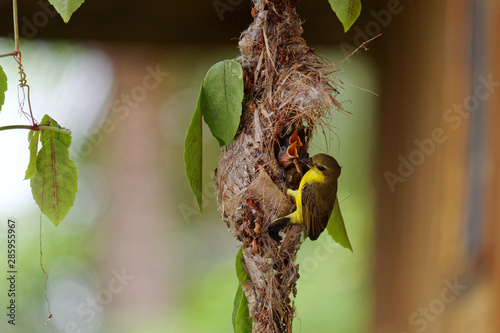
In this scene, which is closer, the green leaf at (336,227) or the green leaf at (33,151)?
the green leaf at (33,151)

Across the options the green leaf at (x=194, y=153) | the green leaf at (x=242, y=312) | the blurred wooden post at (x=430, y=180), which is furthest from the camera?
the blurred wooden post at (x=430, y=180)

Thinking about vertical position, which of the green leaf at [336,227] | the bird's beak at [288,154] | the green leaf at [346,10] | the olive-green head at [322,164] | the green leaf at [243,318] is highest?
the green leaf at [346,10]

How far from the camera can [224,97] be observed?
79 cm

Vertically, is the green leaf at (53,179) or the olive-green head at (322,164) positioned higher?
the green leaf at (53,179)

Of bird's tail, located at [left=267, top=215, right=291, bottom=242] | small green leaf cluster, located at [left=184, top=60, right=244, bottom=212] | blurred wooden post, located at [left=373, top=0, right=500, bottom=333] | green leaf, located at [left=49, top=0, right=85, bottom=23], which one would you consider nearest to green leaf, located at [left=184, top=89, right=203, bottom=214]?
small green leaf cluster, located at [left=184, top=60, right=244, bottom=212]

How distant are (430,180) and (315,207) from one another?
2.29 feet

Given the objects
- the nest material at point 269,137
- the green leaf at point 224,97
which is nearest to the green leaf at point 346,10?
the nest material at point 269,137

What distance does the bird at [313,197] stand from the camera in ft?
2.61

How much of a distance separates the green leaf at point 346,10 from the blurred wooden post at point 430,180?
0.62m

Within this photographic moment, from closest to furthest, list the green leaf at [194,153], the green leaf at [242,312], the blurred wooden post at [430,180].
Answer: the green leaf at [194,153], the green leaf at [242,312], the blurred wooden post at [430,180]

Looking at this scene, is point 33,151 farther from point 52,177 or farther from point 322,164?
point 322,164

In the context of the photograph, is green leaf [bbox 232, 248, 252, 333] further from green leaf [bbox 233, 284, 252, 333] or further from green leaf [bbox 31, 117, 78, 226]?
green leaf [bbox 31, 117, 78, 226]

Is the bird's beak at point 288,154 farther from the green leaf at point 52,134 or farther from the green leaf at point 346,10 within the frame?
the green leaf at point 52,134

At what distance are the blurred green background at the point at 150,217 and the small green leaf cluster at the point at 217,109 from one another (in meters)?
0.59
